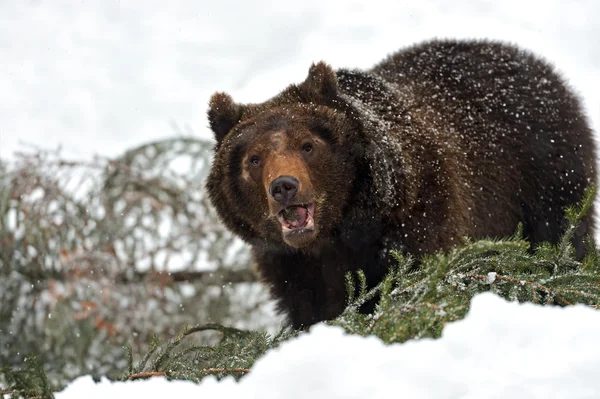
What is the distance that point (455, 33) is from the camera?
31.3ft

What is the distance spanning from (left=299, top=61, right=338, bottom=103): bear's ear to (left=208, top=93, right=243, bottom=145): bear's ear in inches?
20.4

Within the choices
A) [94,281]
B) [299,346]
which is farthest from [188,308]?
[299,346]

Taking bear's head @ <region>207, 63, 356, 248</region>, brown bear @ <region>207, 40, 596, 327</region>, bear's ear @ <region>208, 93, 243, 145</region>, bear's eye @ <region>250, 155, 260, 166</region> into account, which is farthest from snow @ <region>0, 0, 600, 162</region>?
bear's eye @ <region>250, 155, 260, 166</region>

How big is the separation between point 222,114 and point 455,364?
10.0 ft

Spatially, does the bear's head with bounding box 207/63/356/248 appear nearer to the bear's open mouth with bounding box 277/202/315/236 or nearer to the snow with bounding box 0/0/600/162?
the bear's open mouth with bounding box 277/202/315/236

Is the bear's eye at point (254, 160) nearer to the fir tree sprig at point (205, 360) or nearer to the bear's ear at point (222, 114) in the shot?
the bear's ear at point (222, 114)

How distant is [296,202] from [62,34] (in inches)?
293

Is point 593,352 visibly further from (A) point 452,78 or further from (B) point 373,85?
(A) point 452,78

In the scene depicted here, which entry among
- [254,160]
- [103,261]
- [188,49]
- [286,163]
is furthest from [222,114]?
[188,49]

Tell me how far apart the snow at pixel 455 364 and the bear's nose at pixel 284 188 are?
165 centimetres

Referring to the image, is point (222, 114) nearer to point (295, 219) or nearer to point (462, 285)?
point (295, 219)

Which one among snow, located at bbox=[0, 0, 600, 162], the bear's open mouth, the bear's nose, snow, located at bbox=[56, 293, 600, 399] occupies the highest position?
snow, located at bbox=[0, 0, 600, 162]

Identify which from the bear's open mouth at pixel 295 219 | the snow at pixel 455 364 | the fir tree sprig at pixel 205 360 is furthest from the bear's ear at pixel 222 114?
the snow at pixel 455 364

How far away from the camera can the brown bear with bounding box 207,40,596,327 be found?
453cm
